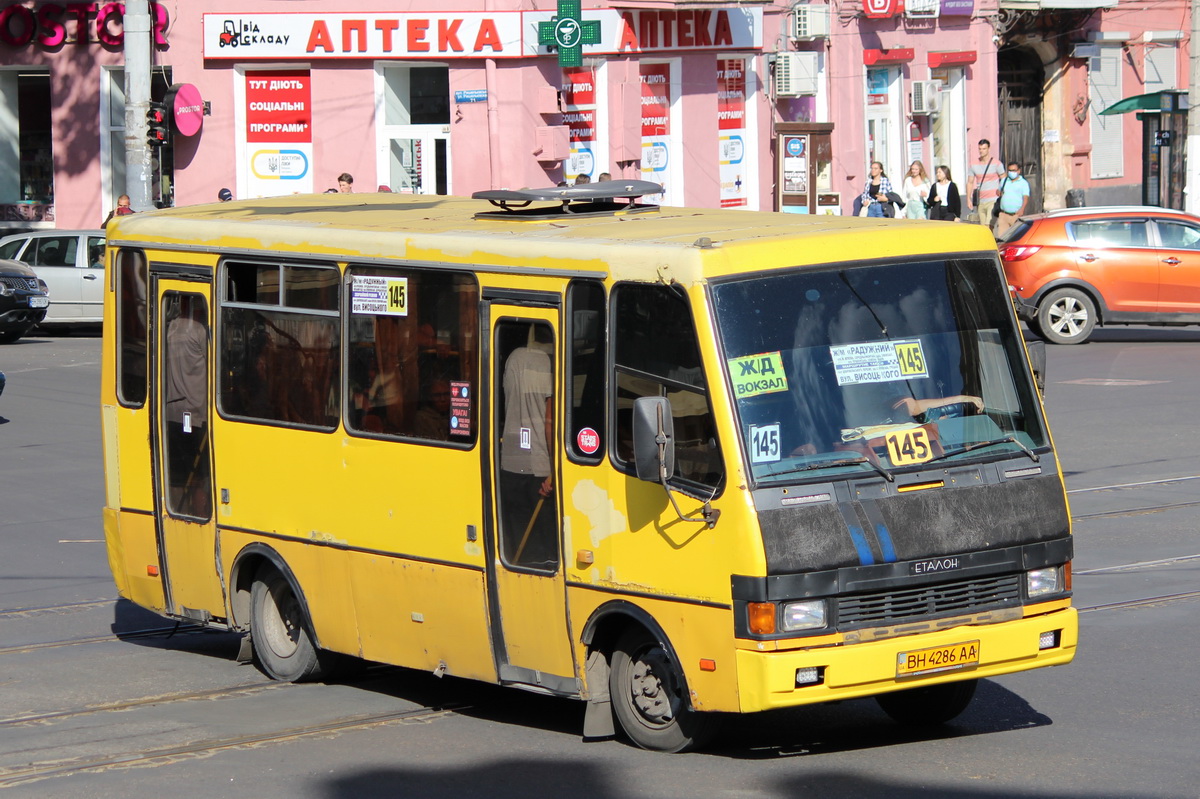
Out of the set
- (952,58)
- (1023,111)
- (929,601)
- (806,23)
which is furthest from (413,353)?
(1023,111)

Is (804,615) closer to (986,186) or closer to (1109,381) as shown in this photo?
(1109,381)

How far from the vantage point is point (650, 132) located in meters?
32.8

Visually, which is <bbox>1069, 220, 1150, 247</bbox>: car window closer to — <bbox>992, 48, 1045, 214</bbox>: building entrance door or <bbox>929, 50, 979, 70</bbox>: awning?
<bbox>929, 50, 979, 70</bbox>: awning

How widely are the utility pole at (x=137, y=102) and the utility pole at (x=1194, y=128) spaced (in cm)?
1644

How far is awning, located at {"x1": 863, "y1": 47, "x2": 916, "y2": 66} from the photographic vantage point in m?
36.2

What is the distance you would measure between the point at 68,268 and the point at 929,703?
21582mm

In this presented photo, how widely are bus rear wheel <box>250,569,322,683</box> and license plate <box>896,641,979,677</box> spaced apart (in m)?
3.60

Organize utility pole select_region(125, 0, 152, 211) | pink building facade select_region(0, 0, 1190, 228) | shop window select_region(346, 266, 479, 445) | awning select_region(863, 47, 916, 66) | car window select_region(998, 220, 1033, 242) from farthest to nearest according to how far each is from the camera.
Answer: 1. awning select_region(863, 47, 916, 66)
2. pink building facade select_region(0, 0, 1190, 228)
3. utility pole select_region(125, 0, 152, 211)
4. car window select_region(998, 220, 1033, 242)
5. shop window select_region(346, 266, 479, 445)

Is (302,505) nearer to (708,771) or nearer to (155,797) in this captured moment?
(155,797)

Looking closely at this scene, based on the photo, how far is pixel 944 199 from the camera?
93.7ft

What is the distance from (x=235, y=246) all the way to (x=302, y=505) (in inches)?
57.0

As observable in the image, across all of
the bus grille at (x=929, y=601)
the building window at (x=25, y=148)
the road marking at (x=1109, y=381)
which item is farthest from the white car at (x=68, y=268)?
the bus grille at (x=929, y=601)

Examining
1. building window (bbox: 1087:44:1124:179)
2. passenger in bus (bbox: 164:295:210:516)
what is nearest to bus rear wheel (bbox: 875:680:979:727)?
passenger in bus (bbox: 164:295:210:516)

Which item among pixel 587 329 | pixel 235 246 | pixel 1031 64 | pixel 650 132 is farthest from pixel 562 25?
pixel 587 329
